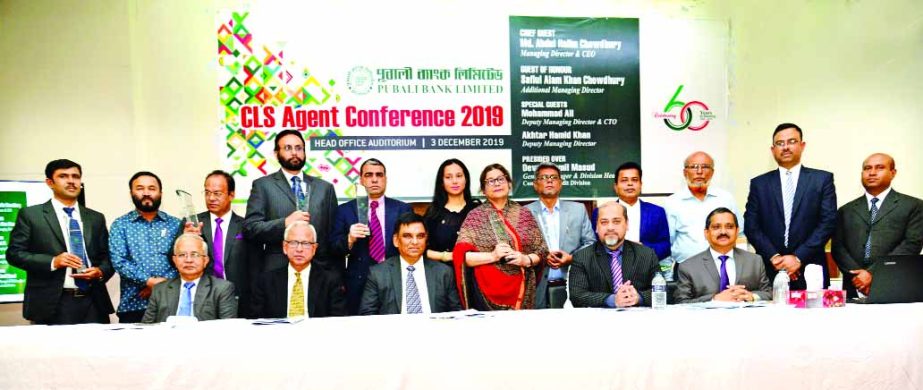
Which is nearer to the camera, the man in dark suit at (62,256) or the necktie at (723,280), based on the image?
the necktie at (723,280)

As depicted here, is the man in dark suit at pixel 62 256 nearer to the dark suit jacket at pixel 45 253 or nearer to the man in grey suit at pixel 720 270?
the dark suit jacket at pixel 45 253

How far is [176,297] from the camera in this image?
3.36 meters

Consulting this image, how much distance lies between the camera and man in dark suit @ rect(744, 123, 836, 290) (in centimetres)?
408

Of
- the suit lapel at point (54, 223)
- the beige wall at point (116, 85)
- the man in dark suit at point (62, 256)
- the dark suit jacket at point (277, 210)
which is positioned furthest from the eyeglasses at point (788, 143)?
the suit lapel at point (54, 223)

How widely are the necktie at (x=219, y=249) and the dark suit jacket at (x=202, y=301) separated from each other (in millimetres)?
662

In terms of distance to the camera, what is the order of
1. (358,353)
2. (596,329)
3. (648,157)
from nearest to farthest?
(358,353) < (596,329) < (648,157)

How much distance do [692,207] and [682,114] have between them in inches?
47.9

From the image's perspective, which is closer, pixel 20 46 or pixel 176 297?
pixel 176 297

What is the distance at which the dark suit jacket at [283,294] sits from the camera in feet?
11.5

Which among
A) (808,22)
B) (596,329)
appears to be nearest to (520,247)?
(596,329)

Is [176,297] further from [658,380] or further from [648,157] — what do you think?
[648,157]

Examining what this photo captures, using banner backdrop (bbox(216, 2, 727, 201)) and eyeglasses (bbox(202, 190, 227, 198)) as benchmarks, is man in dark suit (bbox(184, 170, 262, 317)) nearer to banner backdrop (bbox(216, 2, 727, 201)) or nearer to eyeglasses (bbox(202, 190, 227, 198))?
eyeglasses (bbox(202, 190, 227, 198))

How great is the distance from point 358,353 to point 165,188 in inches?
124

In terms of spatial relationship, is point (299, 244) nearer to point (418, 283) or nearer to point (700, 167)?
point (418, 283)
